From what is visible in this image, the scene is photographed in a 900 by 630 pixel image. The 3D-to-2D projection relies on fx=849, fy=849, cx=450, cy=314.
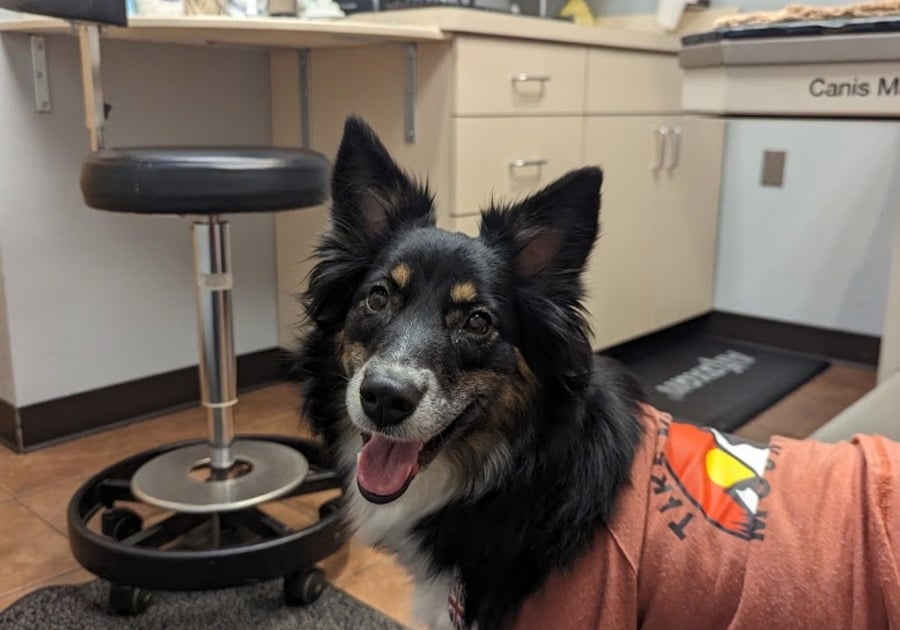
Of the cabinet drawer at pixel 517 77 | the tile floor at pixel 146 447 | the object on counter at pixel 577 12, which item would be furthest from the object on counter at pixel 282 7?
the object on counter at pixel 577 12

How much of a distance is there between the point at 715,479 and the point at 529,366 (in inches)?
11.7

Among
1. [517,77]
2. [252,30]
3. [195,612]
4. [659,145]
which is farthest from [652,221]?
[195,612]

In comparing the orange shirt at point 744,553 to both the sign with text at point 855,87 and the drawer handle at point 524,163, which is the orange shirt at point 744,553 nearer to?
the sign with text at point 855,87

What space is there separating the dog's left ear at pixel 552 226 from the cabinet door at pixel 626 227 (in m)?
1.66

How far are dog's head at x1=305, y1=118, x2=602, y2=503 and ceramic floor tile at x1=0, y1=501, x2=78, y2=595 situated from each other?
3.41 feet

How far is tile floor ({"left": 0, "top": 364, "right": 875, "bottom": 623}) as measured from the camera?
6.10ft

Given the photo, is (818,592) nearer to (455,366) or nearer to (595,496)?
(595,496)

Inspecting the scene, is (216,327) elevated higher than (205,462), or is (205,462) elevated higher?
(216,327)

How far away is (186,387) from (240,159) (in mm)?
1421

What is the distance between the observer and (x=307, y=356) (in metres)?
1.37

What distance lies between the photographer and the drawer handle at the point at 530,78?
254cm

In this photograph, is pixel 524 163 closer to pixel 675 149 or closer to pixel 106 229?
pixel 675 149

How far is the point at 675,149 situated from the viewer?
326 cm

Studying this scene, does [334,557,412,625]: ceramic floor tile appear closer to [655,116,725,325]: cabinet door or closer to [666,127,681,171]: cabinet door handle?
[655,116,725,325]: cabinet door
